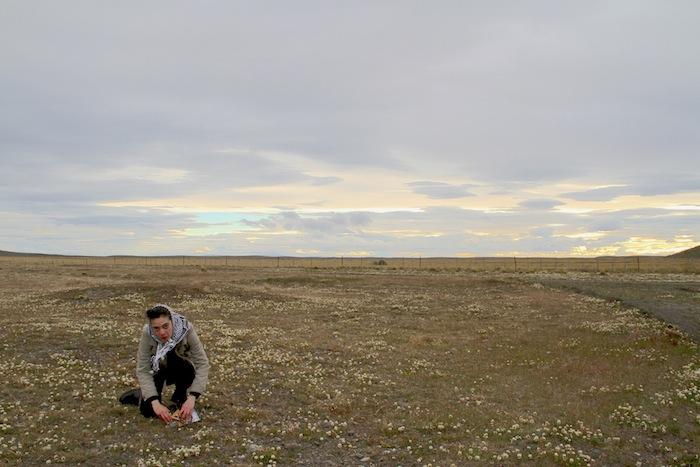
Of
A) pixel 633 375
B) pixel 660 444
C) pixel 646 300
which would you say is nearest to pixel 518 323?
pixel 633 375

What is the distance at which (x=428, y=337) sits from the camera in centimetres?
2670

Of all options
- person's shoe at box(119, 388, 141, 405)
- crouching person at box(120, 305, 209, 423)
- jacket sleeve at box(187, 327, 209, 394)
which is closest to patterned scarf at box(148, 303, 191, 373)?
crouching person at box(120, 305, 209, 423)

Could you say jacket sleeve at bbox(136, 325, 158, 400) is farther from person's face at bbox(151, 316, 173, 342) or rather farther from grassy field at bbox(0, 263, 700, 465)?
grassy field at bbox(0, 263, 700, 465)

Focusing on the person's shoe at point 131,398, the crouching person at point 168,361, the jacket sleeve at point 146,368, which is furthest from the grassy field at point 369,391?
the jacket sleeve at point 146,368

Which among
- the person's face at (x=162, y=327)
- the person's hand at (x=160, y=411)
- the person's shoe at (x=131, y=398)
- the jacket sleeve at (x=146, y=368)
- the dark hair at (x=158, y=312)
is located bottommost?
the person's shoe at (x=131, y=398)

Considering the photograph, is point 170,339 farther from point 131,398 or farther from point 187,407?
point 131,398

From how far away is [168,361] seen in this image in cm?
1203

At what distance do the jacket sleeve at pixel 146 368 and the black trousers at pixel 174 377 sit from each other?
263mm

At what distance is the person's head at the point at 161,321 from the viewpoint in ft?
35.9

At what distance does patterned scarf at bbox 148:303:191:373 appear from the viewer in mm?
11392

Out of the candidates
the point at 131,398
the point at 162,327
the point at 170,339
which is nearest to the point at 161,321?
the point at 162,327

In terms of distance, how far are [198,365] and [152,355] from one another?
97cm

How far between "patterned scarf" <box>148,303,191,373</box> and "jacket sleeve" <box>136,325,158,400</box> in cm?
11

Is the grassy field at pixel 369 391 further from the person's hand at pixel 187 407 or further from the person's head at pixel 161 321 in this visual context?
the person's head at pixel 161 321
